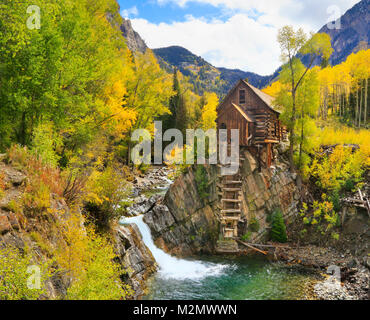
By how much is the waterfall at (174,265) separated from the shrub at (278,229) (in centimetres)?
590

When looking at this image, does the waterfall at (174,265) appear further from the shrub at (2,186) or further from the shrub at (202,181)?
the shrub at (2,186)

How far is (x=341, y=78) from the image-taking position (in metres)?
43.7

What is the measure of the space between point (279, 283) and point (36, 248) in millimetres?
13288

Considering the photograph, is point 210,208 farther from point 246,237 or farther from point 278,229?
point 278,229

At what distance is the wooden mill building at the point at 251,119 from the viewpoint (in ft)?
73.4

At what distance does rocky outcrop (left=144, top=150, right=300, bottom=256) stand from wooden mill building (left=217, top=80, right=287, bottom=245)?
0.61 meters

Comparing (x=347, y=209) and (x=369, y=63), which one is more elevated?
(x=369, y=63)

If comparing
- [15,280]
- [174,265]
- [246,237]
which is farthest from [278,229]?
[15,280]

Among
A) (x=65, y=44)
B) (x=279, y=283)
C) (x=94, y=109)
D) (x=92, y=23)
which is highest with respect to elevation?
(x=92, y=23)

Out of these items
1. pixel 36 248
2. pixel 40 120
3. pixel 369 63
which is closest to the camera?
pixel 36 248

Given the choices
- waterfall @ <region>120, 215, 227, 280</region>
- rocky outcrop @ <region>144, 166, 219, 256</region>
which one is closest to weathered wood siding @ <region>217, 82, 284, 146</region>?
rocky outcrop @ <region>144, 166, 219, 256</region>

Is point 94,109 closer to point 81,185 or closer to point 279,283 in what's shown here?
point 81,185

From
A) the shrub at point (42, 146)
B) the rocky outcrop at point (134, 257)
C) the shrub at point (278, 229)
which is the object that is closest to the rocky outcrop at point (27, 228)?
the shrub at point (42, 146)
